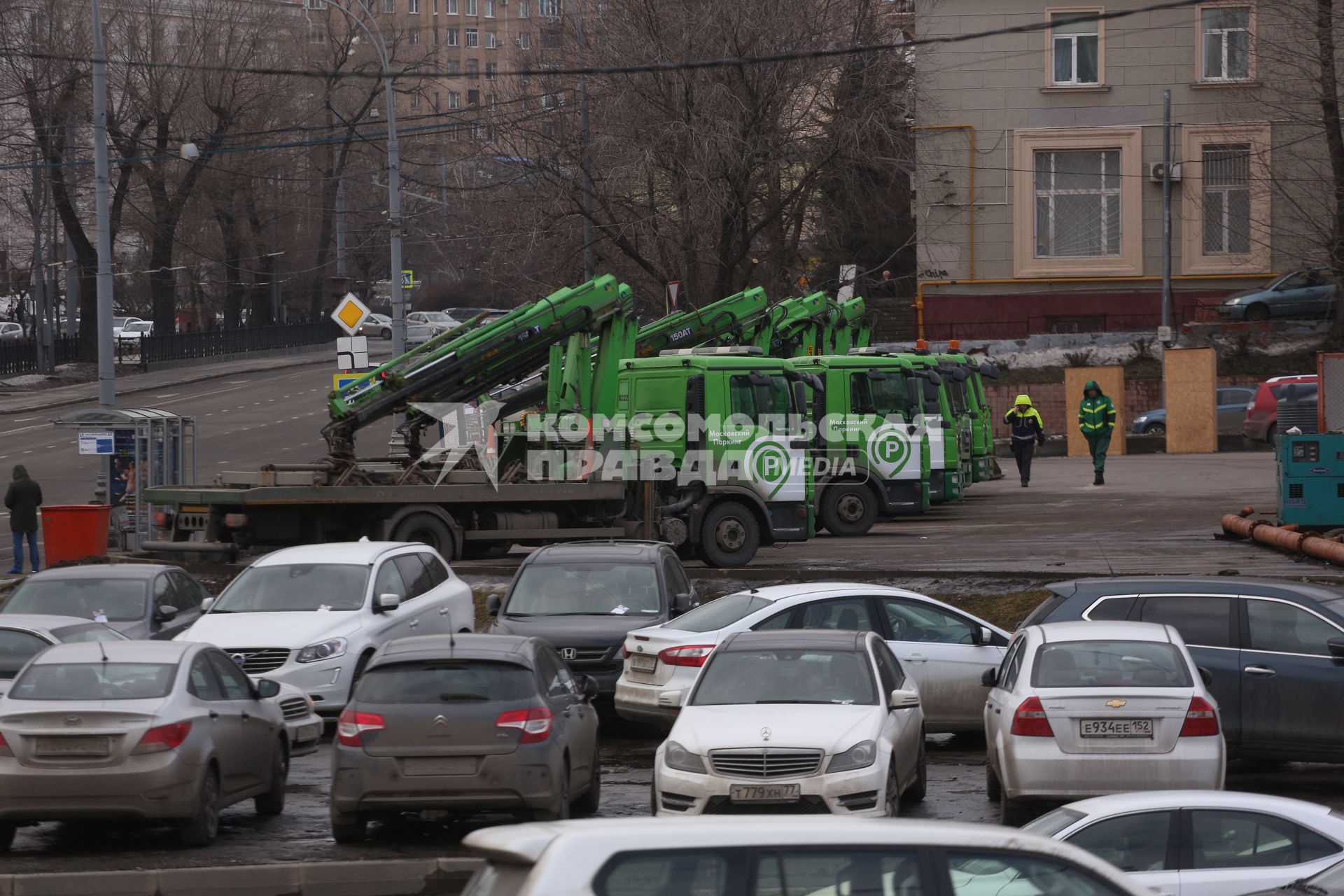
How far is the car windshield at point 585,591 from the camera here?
15.1 meters

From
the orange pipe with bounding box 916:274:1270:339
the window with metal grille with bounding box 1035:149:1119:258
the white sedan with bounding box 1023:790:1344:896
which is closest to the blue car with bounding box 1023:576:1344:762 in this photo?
the white sedan with bounding box 1023:790:1344:896

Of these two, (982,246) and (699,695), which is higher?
(982,246)

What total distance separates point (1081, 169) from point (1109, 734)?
41984 mm

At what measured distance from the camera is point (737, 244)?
38.0m

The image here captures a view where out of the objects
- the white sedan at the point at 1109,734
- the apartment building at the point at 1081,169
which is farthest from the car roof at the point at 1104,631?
the apartment building at the point at 1081,169

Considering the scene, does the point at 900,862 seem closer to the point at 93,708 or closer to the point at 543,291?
the point at 93,708

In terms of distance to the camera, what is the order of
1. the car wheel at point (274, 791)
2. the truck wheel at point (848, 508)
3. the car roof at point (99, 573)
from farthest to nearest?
1. the truck wheel at point (848, 508)
2. the car roof at point (99, 573)
3. the car wheel at point (274, 791)

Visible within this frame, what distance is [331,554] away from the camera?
15562 mm

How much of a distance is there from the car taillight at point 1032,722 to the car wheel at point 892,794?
793 mm

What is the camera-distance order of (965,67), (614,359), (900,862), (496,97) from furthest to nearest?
(965,67)
(496,97)
(614,359)
(900,862)

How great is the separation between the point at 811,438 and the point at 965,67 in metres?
27.5

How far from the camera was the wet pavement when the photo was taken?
9.88 meters

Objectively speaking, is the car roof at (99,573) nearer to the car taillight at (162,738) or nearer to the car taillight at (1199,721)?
the car taillight at (162,738)

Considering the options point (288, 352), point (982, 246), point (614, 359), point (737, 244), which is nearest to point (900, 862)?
point (614, 359)
